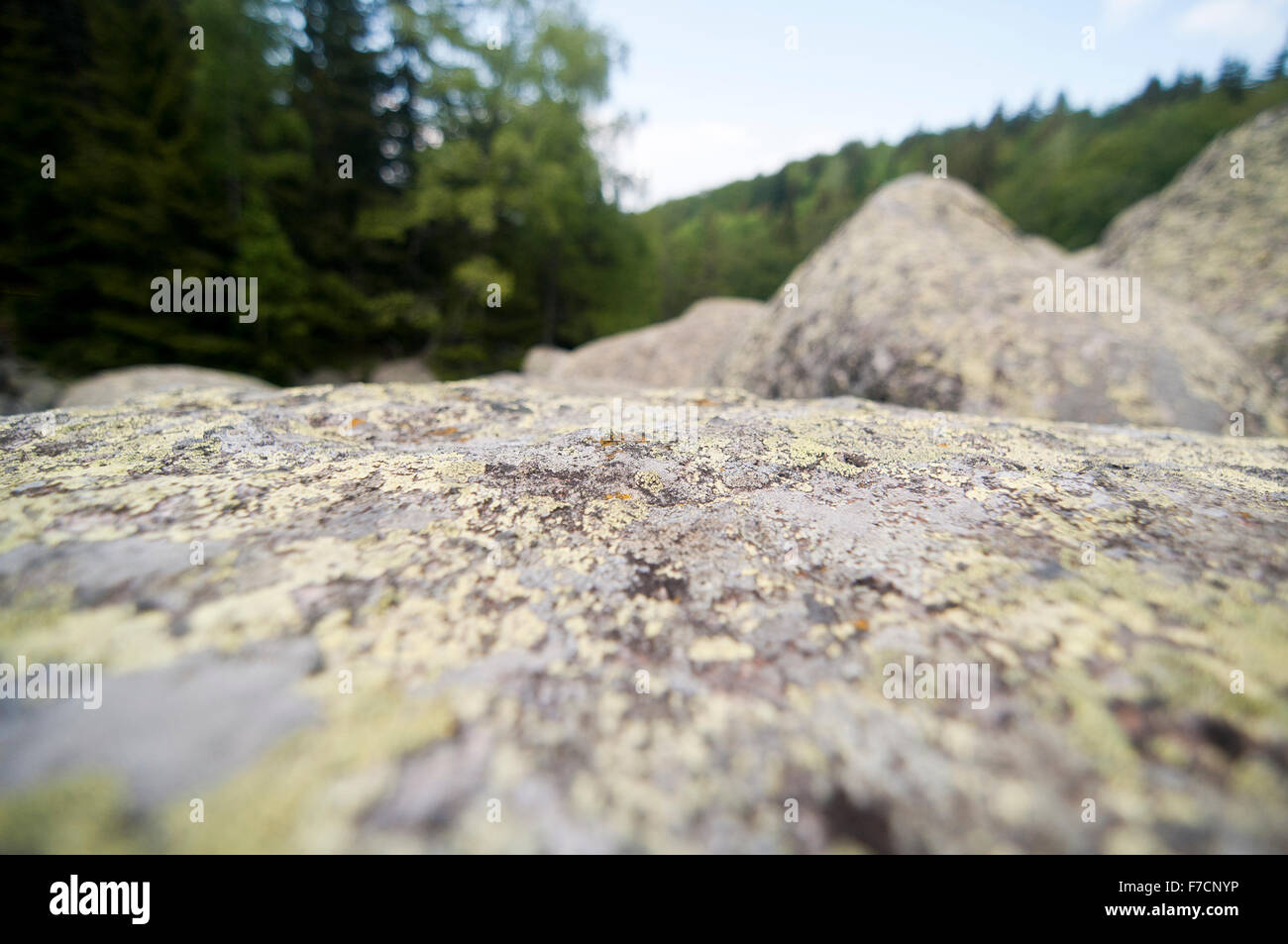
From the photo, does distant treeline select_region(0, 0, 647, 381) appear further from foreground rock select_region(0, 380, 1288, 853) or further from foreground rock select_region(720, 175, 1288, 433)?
foreground rock select_region(0, 380, 1288, 853)

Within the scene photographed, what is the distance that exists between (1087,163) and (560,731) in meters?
55.5

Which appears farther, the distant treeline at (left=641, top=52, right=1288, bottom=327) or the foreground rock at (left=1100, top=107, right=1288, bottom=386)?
the distant treeline at (left=641, top=52, right=1288, bottom=327)

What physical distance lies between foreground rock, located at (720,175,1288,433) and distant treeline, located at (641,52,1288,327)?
25.2 meters

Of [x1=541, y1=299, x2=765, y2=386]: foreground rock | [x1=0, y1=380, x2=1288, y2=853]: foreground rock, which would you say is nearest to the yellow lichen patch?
[x1=0, y1=380, x2=1288, y2=853]: foreground rock

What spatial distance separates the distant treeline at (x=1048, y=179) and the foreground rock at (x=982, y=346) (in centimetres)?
2517

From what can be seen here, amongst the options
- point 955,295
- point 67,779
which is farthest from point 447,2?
point 67,779

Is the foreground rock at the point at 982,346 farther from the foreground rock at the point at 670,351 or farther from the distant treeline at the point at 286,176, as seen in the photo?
the distant treeline at the point at 286,176

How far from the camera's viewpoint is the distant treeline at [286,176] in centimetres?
1423

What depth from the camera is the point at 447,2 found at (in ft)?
50.3

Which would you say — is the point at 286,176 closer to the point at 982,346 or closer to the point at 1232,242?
the point at 982,346

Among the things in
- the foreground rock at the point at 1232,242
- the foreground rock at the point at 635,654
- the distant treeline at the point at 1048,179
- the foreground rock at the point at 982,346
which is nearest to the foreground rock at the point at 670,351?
the foreground rock at the point at 982,346

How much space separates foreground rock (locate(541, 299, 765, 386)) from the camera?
950 cm

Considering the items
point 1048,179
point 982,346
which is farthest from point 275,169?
point 1048,179

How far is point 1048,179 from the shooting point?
1489 inches
